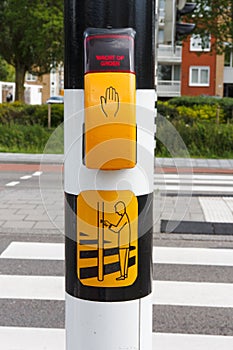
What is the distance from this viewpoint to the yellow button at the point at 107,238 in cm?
194

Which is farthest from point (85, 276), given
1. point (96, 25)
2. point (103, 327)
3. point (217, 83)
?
point (217, 83)

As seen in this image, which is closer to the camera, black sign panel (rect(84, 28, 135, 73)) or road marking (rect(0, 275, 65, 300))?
black sign panel (rect(84, 28, 135, 73))

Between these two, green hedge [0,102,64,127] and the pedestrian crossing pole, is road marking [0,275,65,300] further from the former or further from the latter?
green hedge [0,102,64,127]

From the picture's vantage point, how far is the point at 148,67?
1.94 meters

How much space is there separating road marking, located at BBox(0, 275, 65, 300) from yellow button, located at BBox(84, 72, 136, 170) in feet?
10.7

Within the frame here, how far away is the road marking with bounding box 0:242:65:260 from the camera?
6.18 m

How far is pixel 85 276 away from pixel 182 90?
4989cm

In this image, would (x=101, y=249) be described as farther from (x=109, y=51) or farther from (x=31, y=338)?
(x=31, y=338)

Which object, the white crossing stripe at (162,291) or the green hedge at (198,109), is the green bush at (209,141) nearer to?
the green hedge at (198,109)

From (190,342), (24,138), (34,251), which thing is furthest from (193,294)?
(24,138)

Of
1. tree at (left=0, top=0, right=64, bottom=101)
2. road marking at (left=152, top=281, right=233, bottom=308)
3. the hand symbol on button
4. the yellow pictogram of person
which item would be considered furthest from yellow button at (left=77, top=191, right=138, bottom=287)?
tree at (left=0, top=0, right=64, bottom=101)

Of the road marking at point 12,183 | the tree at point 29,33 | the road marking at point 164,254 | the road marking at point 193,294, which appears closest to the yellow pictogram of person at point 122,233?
the road marking at point 193,294

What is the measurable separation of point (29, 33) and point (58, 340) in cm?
2291

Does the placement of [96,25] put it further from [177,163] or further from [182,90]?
[182,90]
